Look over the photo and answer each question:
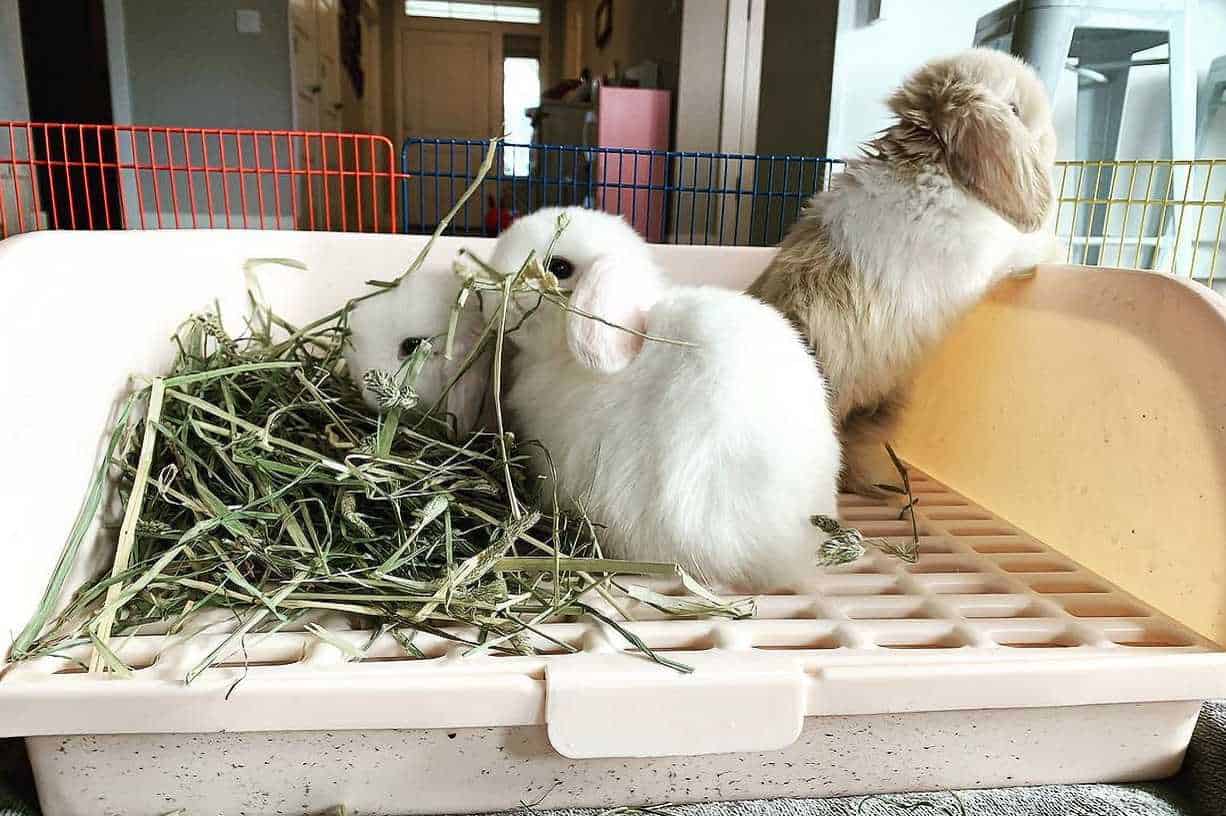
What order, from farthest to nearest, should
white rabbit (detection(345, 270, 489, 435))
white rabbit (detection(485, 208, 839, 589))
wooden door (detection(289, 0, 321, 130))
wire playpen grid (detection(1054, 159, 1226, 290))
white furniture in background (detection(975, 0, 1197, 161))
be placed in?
wooden door (detection(289, 0, 321, 130)) → white furniture in background (detection(975, 0, 1197, 161)) → wire playpen grid (detection(1054, 159, 1226, 290)) → white rabbit (detection(345, 270, 489, 435)) → white rabbit (detection(485, 208, 839, 589))

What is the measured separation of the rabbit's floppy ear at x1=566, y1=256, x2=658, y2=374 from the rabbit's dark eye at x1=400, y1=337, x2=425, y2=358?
7.6 inches

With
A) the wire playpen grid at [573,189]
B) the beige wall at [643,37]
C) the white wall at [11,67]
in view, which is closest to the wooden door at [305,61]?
the wire playpen grid at [573,189]

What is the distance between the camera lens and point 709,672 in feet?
1.78

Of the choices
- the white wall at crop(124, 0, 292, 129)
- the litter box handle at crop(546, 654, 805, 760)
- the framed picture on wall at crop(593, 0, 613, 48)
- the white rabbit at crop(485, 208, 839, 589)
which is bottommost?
the litter box handle at crop(546, 654, 805, 760)

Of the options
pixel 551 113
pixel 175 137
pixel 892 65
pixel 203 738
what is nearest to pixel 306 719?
pixel 203 738

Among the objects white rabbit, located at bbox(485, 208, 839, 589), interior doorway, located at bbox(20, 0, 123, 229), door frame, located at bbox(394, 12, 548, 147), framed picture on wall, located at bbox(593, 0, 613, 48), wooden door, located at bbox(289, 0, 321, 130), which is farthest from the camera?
door frame, located at bbox(394, 12, 548, 147)

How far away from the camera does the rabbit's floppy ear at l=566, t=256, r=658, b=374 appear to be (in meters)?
0.65

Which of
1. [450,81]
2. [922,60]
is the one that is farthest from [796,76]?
[450,81]

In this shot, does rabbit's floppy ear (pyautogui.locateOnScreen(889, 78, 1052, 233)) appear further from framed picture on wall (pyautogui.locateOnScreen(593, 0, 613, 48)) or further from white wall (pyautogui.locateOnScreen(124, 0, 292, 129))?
framed picture on wall (pyautogui.locateOnScreen(593, 0, 613, 48))

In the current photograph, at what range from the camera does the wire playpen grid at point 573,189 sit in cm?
114

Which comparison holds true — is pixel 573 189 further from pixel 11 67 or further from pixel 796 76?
pixel 11 67

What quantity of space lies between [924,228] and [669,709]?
595 millimetres

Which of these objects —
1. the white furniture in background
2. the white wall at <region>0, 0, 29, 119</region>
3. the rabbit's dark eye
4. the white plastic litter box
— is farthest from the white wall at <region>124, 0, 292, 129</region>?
the rabbit's dark eye

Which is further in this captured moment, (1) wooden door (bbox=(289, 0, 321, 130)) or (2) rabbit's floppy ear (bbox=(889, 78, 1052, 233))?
(1) wooden door (bbox=(289, 0, 321, 130))
